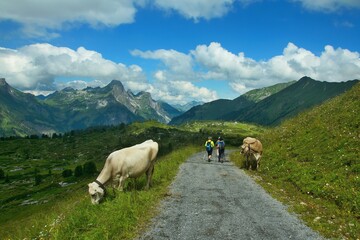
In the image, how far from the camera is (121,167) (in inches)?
834

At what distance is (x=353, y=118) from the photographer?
3541 centimetres


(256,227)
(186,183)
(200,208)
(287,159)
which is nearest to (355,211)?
(256,227)

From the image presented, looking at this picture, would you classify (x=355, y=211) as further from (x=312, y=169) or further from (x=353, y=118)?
(x=353, y=118)

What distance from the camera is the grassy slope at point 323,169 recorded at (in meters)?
18.4

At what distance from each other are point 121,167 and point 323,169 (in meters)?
15.7

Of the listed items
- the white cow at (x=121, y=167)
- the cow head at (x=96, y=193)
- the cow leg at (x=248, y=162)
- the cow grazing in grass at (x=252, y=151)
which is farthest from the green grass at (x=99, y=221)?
the cow leg at (x=248, y=162)

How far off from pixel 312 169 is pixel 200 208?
1310 cm

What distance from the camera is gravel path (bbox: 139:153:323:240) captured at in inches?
588

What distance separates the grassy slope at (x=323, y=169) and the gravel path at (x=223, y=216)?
1251 mm

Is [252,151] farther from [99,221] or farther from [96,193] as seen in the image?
[99,221]

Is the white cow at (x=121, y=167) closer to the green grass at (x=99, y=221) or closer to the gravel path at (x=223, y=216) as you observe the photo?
the green grass at (x=99, y=221)

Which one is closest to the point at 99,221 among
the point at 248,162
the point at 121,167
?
the point at 121,167

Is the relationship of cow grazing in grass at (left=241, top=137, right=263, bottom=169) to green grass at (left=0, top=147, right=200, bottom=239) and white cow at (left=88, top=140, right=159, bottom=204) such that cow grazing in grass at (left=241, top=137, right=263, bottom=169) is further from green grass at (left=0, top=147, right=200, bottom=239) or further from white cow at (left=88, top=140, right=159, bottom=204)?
green grass at (left=0, top=147, right=200, bottom=239)

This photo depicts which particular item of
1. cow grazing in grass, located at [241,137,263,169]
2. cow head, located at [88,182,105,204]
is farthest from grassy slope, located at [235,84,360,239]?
cow head, located at [88,182,105,204]
